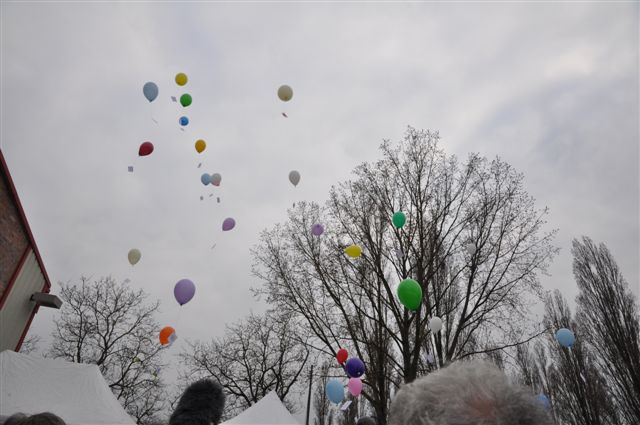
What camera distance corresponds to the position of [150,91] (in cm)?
717

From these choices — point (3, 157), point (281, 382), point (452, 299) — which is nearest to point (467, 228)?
point (452, 299)

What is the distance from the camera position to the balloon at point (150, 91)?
23.4 feet

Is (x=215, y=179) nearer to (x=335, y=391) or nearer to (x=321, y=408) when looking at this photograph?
(x=335, y=391)

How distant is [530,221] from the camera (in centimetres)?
1014

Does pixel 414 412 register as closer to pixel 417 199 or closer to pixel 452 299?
pixel 417 199

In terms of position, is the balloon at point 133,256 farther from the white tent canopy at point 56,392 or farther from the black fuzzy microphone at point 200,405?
the black fuzzy microphone at point 200,405

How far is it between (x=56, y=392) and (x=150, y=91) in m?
6.71

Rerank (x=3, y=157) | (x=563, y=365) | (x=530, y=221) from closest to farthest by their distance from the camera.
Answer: (x=3, y=157)
(x=530, y=221)
(x=563, y=365)

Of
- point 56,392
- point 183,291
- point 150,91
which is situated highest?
point 150,91

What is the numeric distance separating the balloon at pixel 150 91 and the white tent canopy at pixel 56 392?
247 inches

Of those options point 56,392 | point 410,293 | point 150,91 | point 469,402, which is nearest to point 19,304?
point 56,392

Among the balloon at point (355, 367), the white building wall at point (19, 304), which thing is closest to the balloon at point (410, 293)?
the balloon at point (355, 367)

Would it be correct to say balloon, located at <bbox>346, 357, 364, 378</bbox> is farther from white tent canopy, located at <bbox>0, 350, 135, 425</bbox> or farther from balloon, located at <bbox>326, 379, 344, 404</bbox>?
white tent canopy, located at <bbox>0, 350, 135, 425</bbox>

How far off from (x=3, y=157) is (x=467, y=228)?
42.3 ft
